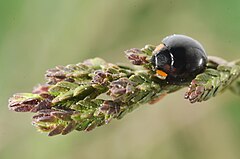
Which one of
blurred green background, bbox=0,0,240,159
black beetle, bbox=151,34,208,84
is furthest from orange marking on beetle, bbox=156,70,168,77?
blurred green background, bbox=0,0,240,159

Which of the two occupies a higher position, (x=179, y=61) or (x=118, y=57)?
(x=118, y=57)

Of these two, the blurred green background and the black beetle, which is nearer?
the black beetle

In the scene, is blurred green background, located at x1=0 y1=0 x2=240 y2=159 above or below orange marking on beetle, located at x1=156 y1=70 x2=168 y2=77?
above

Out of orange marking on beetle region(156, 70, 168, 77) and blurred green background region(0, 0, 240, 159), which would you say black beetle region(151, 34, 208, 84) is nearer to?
orange marking on beetle region(156, 70, 168, 77)

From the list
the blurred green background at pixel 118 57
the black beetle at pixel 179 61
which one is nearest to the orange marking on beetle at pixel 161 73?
the black beetle at pixel 179 61

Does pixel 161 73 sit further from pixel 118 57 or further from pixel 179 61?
pixel 118 57

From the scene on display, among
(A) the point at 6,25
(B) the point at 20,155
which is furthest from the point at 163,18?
(B) the point at 20,155

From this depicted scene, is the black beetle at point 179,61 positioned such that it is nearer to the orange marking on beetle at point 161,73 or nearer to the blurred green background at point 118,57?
the orange marking on beetle at point 161,73

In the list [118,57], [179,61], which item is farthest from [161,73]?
[118,57]

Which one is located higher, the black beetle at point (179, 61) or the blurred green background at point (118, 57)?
the blurred green background at point (118, 57)
